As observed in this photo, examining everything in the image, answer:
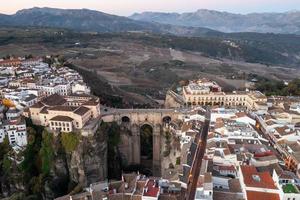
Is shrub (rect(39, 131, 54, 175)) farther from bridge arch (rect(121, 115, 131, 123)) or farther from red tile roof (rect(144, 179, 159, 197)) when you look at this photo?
red tile roof (rect(144, 179, 159, 197))

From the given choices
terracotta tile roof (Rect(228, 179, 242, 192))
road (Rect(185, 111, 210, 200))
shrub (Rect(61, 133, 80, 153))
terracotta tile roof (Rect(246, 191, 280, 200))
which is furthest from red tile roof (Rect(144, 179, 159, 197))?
shrub (Rect(61, 133, 80, 153))

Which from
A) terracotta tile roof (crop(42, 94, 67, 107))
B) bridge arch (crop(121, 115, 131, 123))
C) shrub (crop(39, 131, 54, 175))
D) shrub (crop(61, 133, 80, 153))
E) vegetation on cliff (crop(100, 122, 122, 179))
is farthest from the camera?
bridge arch (crop(121, 115, 131, 123))

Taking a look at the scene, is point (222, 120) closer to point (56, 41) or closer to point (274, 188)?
point (274, 188)

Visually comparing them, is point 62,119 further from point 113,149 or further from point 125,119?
point 125,119

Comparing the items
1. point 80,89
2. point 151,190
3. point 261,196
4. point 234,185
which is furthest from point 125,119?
point 261,196

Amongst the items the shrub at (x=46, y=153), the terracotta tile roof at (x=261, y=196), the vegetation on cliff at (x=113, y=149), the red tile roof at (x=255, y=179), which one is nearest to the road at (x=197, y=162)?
the red tile roof at (x=255, y=179)
